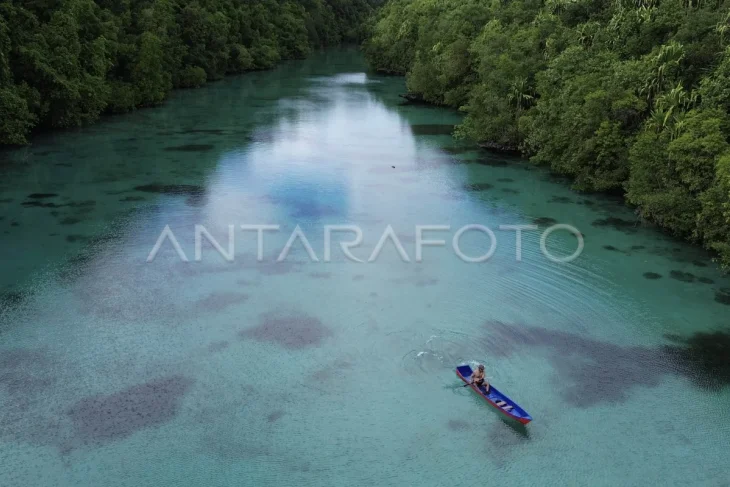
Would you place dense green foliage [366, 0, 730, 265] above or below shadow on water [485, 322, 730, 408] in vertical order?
above

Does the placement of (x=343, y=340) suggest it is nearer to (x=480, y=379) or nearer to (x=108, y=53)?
(x=480, y=379)

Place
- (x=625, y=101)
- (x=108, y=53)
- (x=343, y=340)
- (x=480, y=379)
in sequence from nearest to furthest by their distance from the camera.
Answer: (x=480, y=379) → (x=343, y=340) → (x=625, y=101) → (x=108, y=53)

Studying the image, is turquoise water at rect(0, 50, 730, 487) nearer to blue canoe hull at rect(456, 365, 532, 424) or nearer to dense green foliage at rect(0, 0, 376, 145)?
blue canoe hull at rect(456, 365, 532, 424)

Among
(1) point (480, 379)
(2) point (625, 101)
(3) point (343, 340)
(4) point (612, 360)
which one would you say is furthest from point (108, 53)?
(4) point (612, 360)

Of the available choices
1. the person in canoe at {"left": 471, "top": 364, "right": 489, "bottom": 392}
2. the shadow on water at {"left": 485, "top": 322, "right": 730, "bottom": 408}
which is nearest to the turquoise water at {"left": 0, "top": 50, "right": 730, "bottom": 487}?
the shadow on water at {"left": 485, "top": 322, "right": 730, "bottom": 408}

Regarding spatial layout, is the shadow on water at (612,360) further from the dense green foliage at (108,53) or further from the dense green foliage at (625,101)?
the dense green foliage at (108,53)

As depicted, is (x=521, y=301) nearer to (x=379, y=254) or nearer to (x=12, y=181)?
(x=379, y=254)

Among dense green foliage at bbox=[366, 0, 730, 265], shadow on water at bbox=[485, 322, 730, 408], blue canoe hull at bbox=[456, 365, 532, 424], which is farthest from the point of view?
dense green foliage at bbox=[366, 0, 730, 265]
